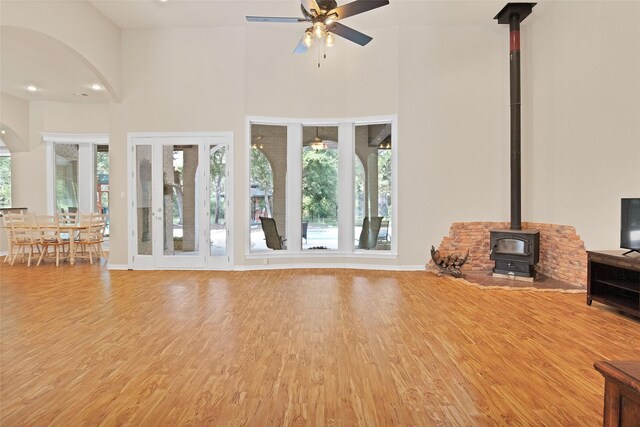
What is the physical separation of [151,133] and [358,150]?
3670mm

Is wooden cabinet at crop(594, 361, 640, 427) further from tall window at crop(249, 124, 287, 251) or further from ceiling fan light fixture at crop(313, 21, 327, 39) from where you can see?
tall window at crop(249, 124, 287, 251)

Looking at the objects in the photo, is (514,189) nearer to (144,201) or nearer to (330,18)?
(330,18)

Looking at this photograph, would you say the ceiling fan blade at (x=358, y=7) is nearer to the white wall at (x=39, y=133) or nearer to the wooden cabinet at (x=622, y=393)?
the wooden cabinet at (x=622, y=393)

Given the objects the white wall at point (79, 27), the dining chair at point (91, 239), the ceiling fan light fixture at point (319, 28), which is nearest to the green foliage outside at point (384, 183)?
the ceiling fan light fixture at point (319, 28)

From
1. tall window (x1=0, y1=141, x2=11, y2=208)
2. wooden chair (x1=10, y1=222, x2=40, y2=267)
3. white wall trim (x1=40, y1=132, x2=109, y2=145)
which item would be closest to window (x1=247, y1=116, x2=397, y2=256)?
wooden chair (x1=10, y1=222, x2=40, y2=267)

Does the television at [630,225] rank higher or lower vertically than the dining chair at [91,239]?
higher

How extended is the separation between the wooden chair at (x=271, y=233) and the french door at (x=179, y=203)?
2.08 feet

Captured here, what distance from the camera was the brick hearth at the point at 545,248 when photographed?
5344mm

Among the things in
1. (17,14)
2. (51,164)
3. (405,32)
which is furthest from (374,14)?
(51,164)

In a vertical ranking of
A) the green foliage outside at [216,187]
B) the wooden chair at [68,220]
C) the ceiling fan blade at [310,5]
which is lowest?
the wooden chair at [68,220]

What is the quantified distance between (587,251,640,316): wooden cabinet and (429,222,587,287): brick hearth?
88cm

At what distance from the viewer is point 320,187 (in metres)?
7.04

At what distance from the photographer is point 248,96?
21.6 ft

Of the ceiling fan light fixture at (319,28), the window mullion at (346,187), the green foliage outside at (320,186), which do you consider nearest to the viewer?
the ceiling fan light fixture at (319,28)
